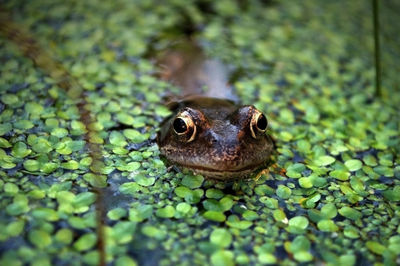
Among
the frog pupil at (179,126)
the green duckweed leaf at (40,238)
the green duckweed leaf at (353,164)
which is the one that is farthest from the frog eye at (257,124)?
the green duckweed leaf at (40,238)

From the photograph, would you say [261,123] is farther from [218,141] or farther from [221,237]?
[221,237]

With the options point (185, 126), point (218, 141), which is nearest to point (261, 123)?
point (218, 141)

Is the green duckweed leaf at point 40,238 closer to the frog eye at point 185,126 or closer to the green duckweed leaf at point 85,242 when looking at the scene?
the green duckweed leaf at point 85,242

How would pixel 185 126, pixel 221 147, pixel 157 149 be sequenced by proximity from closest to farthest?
pixel 221 147, pixel 185 126, pixel 157 149

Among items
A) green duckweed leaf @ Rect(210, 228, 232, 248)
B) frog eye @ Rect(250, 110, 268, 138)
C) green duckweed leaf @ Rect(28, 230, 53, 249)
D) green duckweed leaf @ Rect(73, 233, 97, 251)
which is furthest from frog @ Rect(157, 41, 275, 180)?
green duckweed leaf @ Rect(28, 230, 53, 249)

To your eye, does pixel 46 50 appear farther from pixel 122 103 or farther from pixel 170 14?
pixel 170 14

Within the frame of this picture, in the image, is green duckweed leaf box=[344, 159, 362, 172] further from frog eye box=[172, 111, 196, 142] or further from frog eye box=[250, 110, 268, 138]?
frog eye box=[172, 111, 196, 142]

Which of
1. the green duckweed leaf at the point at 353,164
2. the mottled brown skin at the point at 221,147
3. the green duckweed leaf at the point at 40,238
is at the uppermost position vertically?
the mottled brown skin at the point at 221,147
